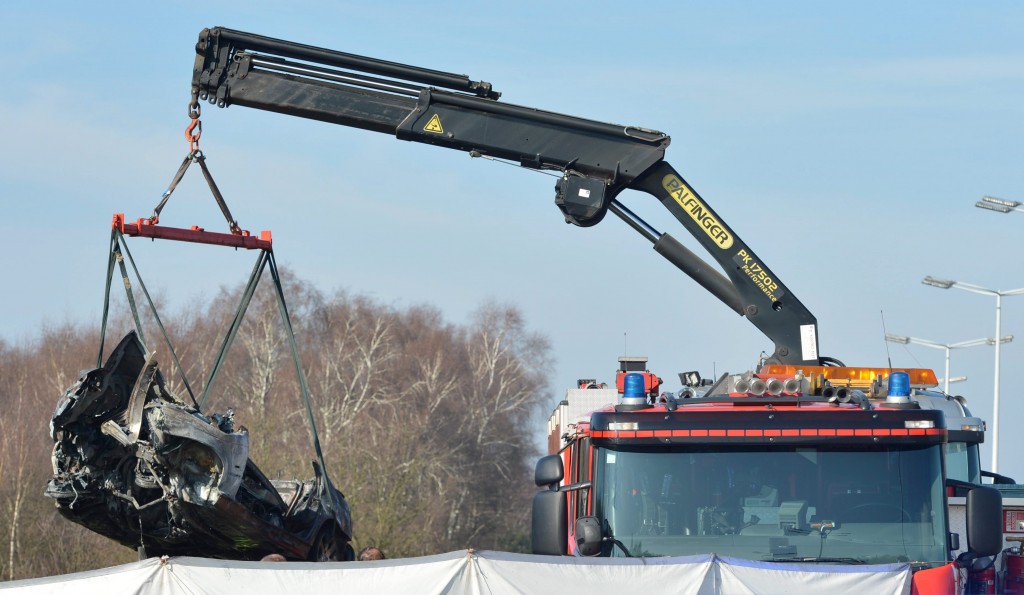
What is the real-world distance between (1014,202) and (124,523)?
23.3 m

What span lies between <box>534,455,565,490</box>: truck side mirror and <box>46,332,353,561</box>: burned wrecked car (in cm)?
269

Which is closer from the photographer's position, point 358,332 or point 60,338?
point 60,338

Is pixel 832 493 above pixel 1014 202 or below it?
below

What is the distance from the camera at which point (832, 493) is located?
8.70 metres

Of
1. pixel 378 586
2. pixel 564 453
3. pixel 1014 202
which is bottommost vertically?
pixel 378 586

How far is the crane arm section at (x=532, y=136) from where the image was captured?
12.7 meters

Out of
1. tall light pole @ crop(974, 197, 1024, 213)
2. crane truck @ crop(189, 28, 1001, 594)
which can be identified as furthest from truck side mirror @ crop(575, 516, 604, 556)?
tall light pole @ crop(974, 197, 1024, 213)

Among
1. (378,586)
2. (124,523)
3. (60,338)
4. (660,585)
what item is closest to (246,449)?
(124,523)

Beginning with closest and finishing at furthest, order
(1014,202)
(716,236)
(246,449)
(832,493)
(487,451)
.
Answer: (832,493) < (246,449) < (716,236) < (1014,202) < (487,451)

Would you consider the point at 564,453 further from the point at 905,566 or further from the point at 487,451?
the point at 487,451

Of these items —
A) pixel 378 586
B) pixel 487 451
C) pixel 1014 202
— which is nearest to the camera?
pixel 378 586

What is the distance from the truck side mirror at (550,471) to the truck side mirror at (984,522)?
248 centimetres

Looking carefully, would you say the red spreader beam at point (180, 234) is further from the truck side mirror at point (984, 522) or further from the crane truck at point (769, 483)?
the truck side mirror at point (984, 522)

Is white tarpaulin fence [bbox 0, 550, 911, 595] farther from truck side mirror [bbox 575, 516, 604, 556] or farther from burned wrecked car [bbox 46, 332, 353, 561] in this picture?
burned wrecked car [bbox 46, 332, 353, 561]
